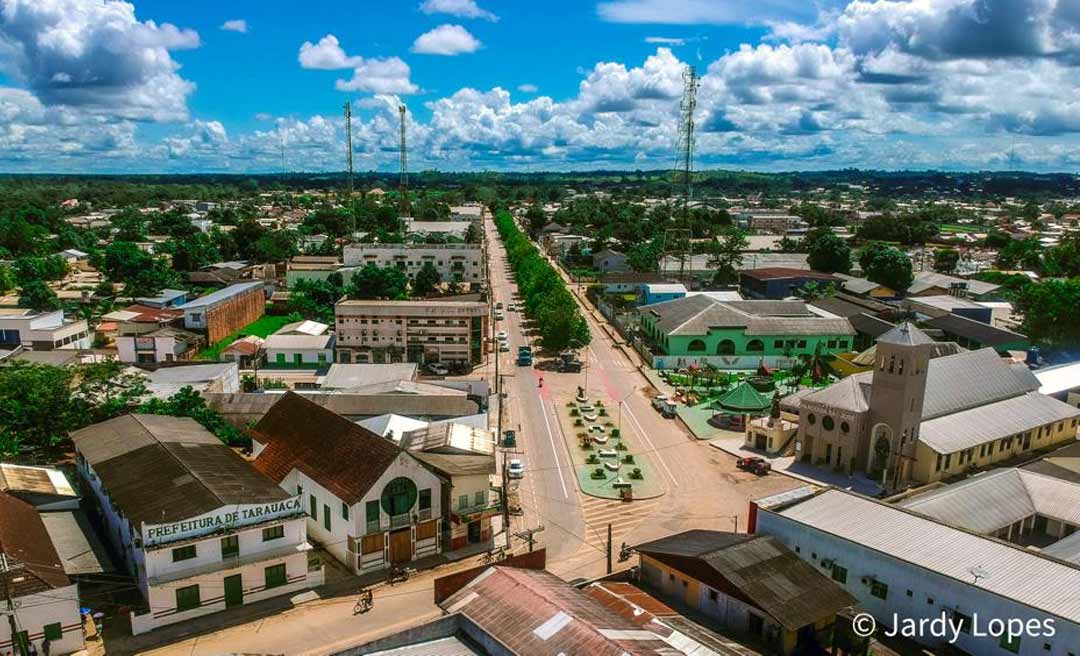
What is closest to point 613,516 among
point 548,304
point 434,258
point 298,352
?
point 298,352

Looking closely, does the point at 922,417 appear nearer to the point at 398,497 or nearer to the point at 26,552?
the point at 398,497

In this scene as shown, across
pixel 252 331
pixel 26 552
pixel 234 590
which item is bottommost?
pixel 252 331

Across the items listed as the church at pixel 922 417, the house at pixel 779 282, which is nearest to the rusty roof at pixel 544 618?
the church at pixel 922 417

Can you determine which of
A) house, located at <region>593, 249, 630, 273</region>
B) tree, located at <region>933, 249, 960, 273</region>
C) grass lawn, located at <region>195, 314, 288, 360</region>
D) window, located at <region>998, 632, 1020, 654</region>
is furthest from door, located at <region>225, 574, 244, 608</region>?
tree, located at <region>933, 249, 960, 273</region>

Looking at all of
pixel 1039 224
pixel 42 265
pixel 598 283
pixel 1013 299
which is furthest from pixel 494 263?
pixel 1039 224

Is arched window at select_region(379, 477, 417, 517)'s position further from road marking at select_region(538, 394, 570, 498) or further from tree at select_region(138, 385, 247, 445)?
tree at select_region(138, 385, 247, 445)

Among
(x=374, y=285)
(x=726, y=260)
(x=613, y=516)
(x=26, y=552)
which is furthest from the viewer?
(x=726, y=260)

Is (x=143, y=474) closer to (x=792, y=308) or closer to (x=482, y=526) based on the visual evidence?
(x=482, y=526)
